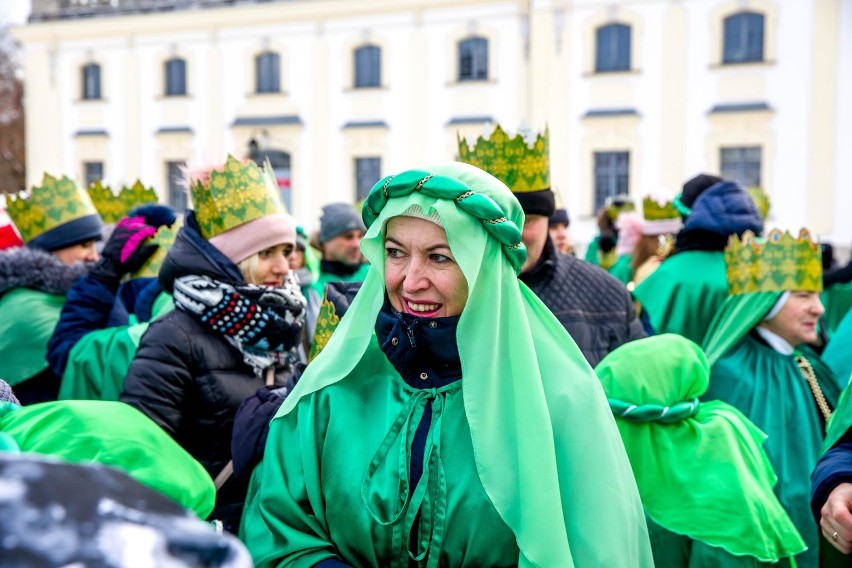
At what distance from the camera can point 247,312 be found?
2.96 m

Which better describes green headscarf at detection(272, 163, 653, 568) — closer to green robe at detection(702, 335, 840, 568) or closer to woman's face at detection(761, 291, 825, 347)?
green robe at detection(702, 335, 840, 568)

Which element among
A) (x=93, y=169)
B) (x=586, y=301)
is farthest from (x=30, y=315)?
(x=93, y=169)

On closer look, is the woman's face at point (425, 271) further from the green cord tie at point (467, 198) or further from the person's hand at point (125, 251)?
the person's hand at point (125, 251)

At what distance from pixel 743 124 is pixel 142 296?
2076 centimetres

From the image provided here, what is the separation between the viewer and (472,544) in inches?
77.1

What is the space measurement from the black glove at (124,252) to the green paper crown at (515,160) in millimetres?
1643

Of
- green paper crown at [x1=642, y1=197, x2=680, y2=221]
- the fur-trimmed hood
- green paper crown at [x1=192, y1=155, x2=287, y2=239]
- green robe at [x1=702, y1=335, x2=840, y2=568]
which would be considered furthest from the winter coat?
green paper crown at [x1=642, y1=197, x2=680, y2=221]

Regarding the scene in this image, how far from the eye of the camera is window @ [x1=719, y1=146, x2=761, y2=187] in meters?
22.4

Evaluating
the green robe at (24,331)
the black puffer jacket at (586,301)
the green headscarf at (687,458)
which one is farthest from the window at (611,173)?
the green headscarf at (687,458)

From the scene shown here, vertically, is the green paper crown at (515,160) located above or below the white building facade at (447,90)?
below

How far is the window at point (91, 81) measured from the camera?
94.6 feet

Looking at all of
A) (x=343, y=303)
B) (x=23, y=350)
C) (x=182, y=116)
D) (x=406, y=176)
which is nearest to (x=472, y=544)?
(x=406, y=176)

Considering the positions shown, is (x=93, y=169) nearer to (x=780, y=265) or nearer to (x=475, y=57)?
(x=475, y=57)

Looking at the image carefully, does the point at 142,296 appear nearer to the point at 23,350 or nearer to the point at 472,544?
the point at 23,350
